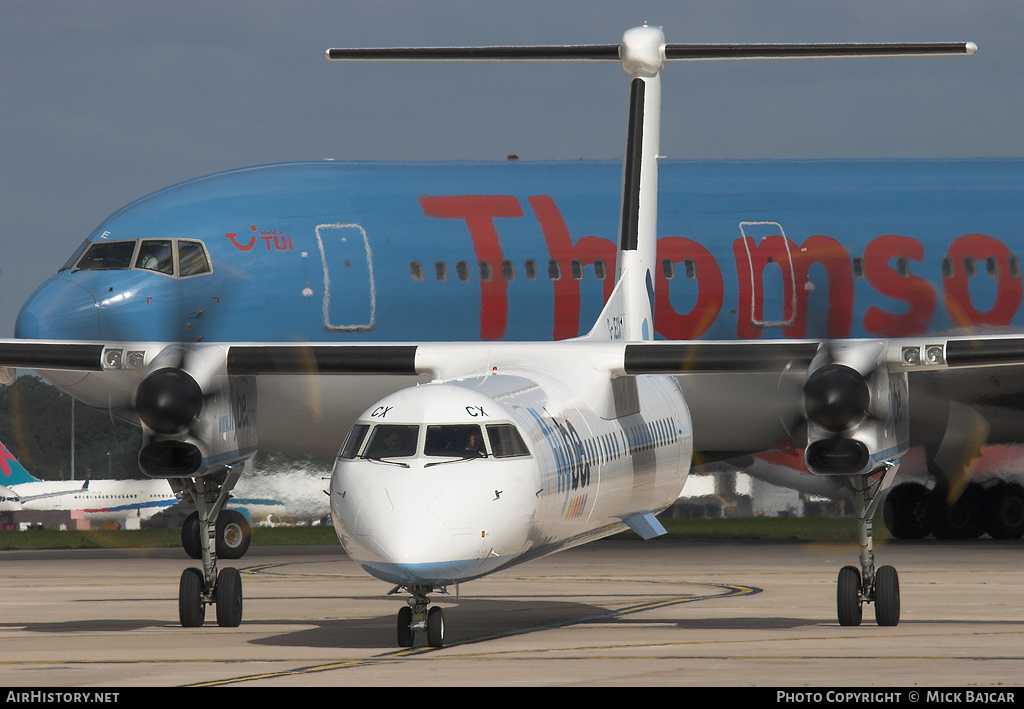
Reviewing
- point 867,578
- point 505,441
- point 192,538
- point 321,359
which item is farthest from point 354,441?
point 192,538

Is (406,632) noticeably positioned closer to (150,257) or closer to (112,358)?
(112,358)

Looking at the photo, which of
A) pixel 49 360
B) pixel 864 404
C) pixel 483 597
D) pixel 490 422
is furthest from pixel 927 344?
pixel 49 360

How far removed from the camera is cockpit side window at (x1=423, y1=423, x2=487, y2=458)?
13.5 metres

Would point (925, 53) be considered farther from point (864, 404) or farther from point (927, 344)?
point (864, 404)

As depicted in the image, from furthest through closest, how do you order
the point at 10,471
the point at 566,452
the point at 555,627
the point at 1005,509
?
the point at 10,471 < the point at 1005,509 < the point at 555,627 < the point at 566,452

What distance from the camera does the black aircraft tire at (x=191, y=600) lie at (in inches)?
648

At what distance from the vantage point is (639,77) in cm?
2206

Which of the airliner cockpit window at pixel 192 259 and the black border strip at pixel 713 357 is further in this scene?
the airliner cockpit window at pixel 192 259

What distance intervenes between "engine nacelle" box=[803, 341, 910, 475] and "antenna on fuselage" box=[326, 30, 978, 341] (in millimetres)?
4814

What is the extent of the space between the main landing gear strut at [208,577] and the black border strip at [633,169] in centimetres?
755

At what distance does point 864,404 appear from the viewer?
49.5 feet

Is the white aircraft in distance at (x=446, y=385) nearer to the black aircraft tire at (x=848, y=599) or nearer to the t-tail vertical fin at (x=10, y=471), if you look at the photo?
the black aircraft tire at (x=848, y=599)

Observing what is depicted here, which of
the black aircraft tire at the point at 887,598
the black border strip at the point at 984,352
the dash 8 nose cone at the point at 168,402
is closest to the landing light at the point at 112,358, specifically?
the dash 8 nose cone at the point at 168,402

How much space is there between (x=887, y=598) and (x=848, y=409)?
2.48 meters
